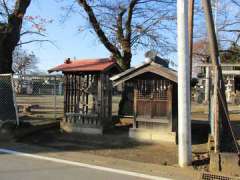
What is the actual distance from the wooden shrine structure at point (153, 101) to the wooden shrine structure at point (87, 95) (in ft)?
4.73

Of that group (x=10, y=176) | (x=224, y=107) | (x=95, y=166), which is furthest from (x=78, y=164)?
(x=224, y=107)

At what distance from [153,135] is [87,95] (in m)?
3.49

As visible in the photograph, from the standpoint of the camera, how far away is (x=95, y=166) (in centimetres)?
932

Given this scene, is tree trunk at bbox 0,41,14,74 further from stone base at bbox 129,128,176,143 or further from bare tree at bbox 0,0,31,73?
Result: stone base at bbox 129,128,176,143

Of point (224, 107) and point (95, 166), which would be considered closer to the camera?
point (95, 166)

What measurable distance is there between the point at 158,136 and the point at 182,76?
14.3 ft

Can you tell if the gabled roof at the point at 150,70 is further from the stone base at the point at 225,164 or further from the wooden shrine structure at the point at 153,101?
the stone base at the point at 225,164

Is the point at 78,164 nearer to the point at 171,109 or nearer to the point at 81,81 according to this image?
the point at 171,109

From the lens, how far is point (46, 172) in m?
8.55

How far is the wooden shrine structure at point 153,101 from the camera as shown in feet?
43.7

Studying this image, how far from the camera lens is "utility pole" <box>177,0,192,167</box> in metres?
9.41

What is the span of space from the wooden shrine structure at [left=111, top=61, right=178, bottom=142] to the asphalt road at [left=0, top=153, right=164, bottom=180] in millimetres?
4750

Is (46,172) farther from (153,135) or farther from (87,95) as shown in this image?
(87,95)

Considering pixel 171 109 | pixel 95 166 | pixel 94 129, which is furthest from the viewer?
pixel 94 129
